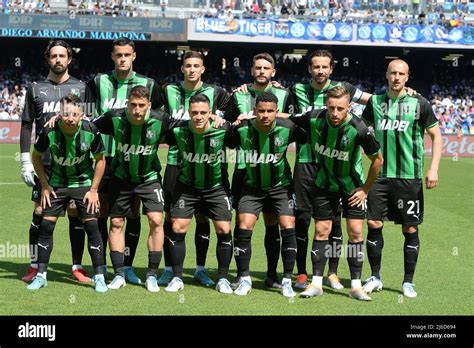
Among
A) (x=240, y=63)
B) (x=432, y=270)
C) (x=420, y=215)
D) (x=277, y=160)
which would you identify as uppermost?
(x=240, y=63)

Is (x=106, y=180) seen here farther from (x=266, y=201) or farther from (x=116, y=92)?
(x=266, y=201)

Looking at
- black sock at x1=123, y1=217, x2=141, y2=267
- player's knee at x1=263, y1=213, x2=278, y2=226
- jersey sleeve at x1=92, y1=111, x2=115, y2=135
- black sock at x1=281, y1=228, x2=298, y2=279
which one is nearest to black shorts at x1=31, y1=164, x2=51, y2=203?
jersey sleeve at x1=92, y1=111, x2=115, y2=135

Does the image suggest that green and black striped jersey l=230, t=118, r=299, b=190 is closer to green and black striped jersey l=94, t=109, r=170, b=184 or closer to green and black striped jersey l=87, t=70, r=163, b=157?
green and black striped jersey l=94, t=109, r=170, b=184

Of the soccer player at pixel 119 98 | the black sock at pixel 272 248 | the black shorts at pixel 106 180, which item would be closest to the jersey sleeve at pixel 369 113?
the black sock at pixel 272 248

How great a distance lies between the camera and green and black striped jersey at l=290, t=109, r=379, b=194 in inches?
265

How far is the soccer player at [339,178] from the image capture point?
22.1 feet

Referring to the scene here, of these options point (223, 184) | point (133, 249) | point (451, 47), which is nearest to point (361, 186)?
point (223, 184)

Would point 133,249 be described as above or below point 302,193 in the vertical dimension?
below

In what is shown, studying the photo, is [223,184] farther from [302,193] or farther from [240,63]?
[240,63]

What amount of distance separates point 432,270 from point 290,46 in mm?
29494

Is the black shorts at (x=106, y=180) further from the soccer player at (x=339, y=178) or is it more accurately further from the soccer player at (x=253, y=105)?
the soccer player at (x=339, y=178)

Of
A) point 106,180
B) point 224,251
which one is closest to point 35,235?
point 106,180

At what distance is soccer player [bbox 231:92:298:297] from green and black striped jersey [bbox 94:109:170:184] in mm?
722

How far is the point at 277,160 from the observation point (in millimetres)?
6961
